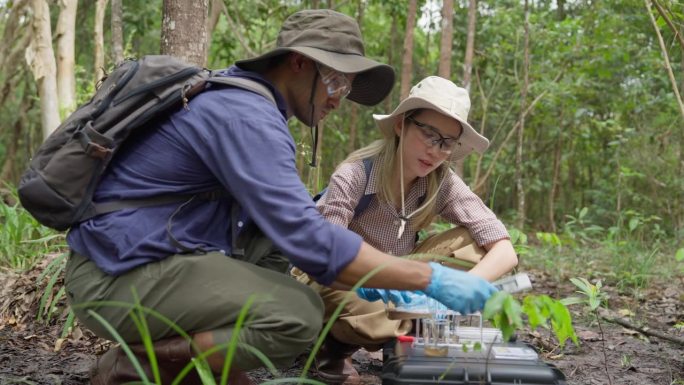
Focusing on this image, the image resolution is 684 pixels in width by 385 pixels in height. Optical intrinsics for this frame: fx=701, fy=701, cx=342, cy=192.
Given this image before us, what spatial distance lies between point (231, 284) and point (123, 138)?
1.93 feet

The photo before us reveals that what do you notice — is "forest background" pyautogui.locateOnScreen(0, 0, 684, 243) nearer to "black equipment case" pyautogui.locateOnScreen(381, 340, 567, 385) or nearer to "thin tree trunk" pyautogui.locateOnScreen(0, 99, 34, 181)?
"thin tree trunk" pyautogui.locateOnScreen(0, 99, 34, 181)

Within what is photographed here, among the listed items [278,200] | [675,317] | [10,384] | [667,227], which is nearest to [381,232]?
[278,200]

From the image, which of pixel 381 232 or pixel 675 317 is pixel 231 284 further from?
pixel 675 317

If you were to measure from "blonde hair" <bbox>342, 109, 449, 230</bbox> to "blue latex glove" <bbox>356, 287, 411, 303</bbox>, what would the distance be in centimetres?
52

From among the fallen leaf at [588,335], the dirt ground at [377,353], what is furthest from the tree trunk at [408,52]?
the fallen leaf at [588,335]

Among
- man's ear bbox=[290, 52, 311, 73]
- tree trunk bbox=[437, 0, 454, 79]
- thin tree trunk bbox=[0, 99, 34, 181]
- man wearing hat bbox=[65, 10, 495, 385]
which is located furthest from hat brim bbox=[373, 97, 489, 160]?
thin tree trunk bbox=[0, 99, 34, 181]

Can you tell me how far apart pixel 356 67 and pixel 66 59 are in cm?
573

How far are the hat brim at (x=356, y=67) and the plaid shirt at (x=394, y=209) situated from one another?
0.38m

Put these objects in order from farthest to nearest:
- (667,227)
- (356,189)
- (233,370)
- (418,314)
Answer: (667,227) → (356,189) → (418,314) → (233,370)

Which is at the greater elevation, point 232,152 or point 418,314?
point 232,152

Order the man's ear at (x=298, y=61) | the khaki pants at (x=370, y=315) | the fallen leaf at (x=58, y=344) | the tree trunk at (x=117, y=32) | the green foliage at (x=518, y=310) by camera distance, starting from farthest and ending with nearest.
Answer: the tree trunk at (x=117, y=32) < the fallen leaf at (x=58, y=344) < the khaki pants at (x=370, y=315) < the man's ear at (x=298, y=61) < the green foliage at (x=518, y=310)

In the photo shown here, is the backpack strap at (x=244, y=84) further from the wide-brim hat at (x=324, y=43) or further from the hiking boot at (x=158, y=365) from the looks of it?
the hiking boot at (x=158, y=365)

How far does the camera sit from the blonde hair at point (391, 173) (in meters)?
3.11

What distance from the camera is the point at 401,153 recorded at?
308 centimetres
